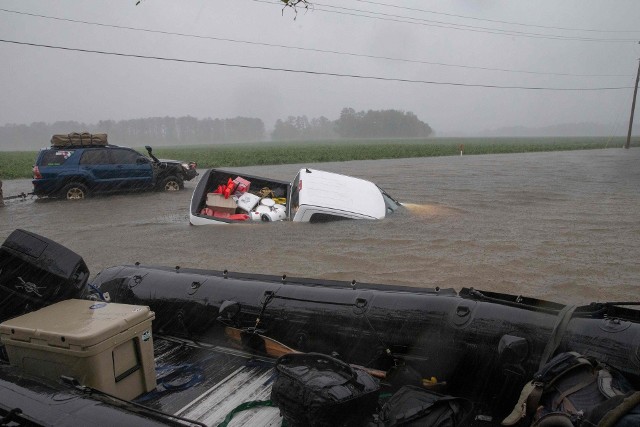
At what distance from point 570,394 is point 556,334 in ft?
2.33

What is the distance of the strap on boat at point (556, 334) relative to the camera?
2883 millimetres

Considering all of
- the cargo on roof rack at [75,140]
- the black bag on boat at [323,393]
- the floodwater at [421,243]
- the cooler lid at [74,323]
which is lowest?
the floodwater at [421,243]

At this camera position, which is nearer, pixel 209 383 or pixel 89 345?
pixel 89 345

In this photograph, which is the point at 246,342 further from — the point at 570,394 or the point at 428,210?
the point at 428,210

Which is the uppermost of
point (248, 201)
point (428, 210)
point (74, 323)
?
point (74, 323)

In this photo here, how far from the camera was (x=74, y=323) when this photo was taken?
2945 millimetres

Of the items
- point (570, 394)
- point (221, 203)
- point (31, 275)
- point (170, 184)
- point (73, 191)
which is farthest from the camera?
point (170, 184)

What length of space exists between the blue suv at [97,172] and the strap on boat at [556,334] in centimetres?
1496

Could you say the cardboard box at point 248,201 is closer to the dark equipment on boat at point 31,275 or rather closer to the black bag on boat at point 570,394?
the dark equipment on boat at point 31,275

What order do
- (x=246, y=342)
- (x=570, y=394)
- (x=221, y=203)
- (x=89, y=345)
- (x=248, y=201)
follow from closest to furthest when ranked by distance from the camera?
(x=570, y=394)
(x=89, y=345)
(x=246, y=342)
(x=221, y=203)
(x=248, y=201)

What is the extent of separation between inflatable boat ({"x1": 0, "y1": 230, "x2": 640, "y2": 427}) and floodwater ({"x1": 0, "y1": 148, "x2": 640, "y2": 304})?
3.84 meters

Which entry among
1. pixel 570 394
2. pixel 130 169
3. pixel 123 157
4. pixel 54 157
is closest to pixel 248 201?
pixel 130 169

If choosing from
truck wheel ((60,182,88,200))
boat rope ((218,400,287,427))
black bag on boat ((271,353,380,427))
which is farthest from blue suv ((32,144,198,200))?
black bag on boat ((271,353,380,427))

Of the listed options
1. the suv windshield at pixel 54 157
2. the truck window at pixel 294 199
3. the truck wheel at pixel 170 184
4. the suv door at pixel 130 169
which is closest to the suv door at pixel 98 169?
the suv door at pixel 130 169
